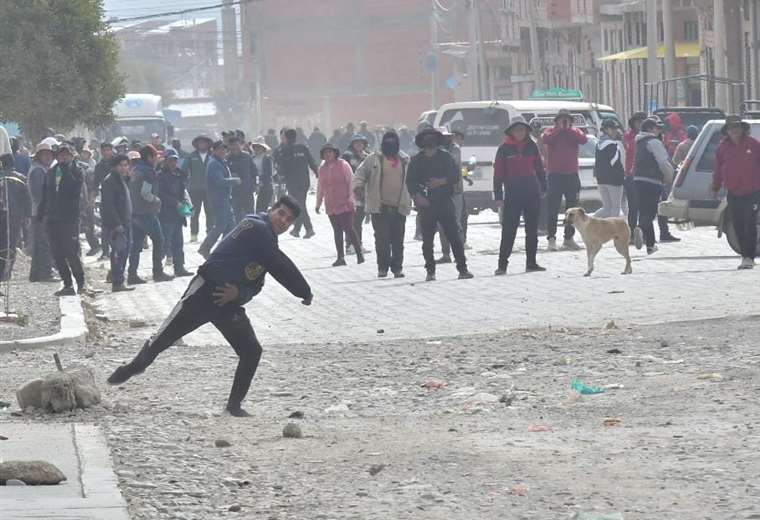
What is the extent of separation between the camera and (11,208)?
2308 centimetres

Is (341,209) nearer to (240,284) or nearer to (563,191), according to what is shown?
(563,191)

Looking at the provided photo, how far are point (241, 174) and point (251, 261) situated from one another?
17.7 m

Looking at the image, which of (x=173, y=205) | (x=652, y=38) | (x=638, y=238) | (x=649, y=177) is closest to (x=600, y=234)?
(x=638, y=238)

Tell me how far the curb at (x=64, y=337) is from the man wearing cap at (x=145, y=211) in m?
4.83

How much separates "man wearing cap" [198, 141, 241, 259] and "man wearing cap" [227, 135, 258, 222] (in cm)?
272

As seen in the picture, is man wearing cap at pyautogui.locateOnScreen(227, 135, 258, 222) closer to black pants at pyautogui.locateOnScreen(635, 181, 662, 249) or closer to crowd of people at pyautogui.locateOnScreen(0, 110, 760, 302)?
crowd of people at pyautogui.locateOnScreen(0, 110, 760, 302)

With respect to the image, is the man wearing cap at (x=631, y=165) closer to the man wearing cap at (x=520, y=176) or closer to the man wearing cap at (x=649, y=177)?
the man wearing cap at (x=649, y=177)

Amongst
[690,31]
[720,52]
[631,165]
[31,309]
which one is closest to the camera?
[31,309]

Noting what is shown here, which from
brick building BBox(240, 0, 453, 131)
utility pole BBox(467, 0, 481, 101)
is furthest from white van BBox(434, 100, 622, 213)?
brick building BBox(240, 0, 453, 131)

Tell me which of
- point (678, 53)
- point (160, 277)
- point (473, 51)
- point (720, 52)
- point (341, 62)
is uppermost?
point (341, 62)

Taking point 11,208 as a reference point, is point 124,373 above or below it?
below

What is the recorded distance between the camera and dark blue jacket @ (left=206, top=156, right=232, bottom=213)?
25.0 meters

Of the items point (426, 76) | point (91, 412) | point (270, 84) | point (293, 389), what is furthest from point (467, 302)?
point (270, 84)

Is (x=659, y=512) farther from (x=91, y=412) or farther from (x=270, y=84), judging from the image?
(x=270, y=84)
